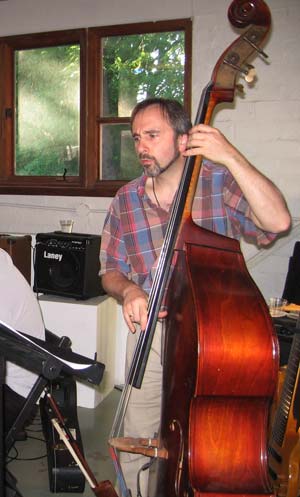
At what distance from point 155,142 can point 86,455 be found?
1.63m

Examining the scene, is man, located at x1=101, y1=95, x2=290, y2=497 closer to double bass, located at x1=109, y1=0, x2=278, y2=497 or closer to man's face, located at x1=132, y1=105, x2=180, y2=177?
man's face, located at x1=132, y1=105, x2=180, y2=177

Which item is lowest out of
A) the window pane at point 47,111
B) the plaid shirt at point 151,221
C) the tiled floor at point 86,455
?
the tiled floor at point 86,455

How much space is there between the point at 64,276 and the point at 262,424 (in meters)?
2.09

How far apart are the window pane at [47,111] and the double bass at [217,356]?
2391mm

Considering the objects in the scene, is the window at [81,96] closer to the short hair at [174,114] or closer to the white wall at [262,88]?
the white wall at [262,88]

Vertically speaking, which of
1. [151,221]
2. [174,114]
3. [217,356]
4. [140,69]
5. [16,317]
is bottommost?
[16,317]

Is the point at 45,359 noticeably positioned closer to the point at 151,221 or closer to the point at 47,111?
the point at 151,221

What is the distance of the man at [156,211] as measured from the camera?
1.18 meters

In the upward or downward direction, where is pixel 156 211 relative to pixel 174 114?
downward

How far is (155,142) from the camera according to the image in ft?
4.71

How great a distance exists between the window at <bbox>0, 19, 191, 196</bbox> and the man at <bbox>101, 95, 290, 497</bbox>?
1.59 metres

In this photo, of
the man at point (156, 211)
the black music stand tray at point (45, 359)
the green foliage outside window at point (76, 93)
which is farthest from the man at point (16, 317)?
the green foliage outside window at point (76, 93)

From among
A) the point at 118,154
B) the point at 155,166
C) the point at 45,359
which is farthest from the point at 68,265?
the point at 45,359

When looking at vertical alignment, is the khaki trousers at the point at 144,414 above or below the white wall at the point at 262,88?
below
